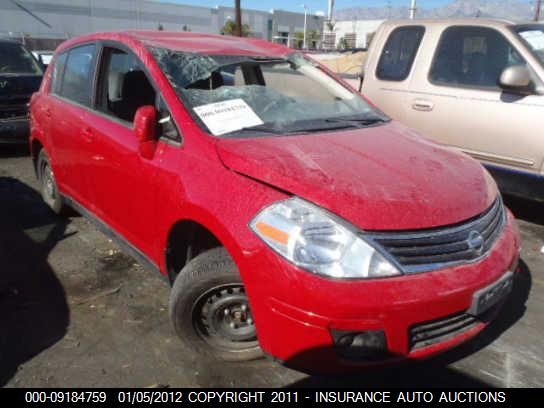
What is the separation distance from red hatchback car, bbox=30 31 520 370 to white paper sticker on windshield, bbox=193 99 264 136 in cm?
1

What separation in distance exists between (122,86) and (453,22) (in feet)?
11.3

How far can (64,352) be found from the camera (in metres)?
2.62

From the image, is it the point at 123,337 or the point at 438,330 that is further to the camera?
the point at 123,337

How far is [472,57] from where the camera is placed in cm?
463

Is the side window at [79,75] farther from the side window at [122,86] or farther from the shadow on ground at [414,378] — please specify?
the shadow on ground at [414,378]

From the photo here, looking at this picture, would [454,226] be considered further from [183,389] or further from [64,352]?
[64,352]

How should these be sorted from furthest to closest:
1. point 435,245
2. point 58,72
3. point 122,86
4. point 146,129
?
point 58,72 → point 122,86 → point 146,129 → point 435,245

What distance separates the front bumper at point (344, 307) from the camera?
1928 millimetres

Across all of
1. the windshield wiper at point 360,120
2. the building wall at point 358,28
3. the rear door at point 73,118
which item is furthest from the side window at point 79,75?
the building wall at point 358,28

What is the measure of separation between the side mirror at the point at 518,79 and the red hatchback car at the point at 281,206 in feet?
4.78

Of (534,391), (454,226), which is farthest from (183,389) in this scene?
(534,391)

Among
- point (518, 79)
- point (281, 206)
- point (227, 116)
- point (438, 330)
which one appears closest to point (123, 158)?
point (227, 116)

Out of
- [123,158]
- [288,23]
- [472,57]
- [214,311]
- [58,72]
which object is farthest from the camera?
[288,23]

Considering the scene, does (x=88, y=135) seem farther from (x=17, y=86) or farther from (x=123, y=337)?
(x=17, y=86)
